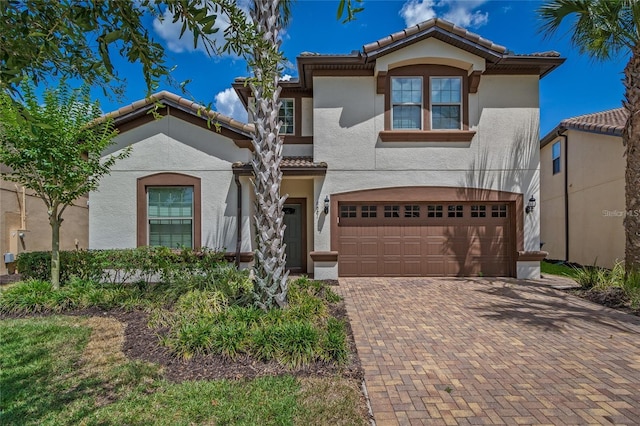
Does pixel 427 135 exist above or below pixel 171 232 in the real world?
above

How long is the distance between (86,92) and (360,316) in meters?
7.94

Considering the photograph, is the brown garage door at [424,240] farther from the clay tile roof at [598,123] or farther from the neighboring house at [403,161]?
the clay tile roof at [598,123]

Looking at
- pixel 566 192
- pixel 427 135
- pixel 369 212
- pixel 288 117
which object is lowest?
pixel 369 212

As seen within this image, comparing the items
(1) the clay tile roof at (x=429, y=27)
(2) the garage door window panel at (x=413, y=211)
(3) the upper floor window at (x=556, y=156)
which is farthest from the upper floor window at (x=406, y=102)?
(3) the upper floor window at (x=556, y=156)

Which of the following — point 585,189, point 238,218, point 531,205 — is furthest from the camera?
point 585,189

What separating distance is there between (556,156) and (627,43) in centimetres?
888

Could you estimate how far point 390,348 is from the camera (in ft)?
17.3

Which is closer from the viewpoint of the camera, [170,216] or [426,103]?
[170,216]

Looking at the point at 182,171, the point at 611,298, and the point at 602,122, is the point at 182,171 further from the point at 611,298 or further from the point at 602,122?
the point at 602,122

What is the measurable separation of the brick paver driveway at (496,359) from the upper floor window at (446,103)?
19.0ft

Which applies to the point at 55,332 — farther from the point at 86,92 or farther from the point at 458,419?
the point at 458,419

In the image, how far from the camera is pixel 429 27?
1033cm

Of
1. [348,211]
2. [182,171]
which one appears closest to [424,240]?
[348,211]

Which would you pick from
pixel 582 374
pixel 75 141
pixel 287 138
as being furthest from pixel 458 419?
pixel 287 138
